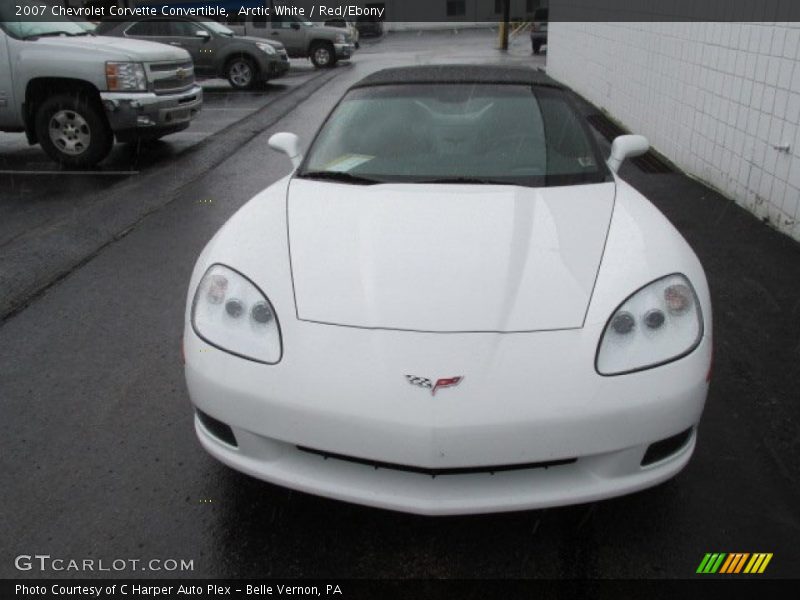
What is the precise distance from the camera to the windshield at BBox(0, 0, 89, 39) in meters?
8.23

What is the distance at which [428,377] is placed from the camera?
213 cm

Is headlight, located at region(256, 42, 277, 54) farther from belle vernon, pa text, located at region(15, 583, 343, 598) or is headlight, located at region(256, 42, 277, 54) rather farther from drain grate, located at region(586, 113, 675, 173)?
belle vernon, pa text, located at region(15, 583, 343, 598)

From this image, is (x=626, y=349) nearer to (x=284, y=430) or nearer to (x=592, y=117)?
(x=284, y=430)

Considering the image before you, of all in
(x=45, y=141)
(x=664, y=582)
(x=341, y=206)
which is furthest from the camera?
(x=45, y=141)

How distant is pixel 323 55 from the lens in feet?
76.7

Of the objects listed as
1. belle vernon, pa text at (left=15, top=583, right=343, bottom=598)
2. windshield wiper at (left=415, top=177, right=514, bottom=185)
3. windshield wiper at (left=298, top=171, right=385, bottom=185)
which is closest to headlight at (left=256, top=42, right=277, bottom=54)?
windshield wiper at (left=298, top=171, right=385, bottom=185)

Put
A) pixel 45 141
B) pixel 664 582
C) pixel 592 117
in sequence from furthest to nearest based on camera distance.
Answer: pixel 592 117
pixel 45 141
pixel 664 582

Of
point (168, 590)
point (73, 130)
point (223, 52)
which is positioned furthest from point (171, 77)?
point (223, 52)

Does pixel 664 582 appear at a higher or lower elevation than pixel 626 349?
lower

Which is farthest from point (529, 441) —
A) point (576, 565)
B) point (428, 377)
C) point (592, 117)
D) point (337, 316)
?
point (592, 117)

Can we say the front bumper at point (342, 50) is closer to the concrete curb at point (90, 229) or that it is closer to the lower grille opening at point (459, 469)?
the concrete curb at point (90, 229)

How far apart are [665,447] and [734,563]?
1.47 feet

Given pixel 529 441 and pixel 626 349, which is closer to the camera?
pixel 529 441

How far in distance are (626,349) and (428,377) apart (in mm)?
649
